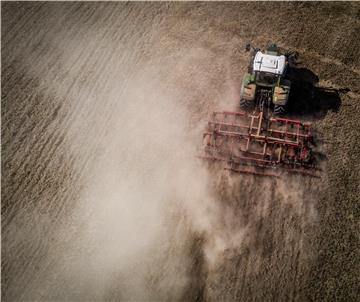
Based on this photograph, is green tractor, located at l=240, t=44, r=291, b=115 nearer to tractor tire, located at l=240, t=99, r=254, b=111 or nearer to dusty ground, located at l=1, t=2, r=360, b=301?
tractor tire, located at l=240, t=99, r=254, b=111

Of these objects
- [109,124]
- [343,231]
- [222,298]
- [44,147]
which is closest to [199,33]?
[109,124]

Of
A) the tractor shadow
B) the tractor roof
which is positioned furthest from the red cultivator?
the tractor roof

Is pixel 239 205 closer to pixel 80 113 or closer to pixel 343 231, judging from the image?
pixel 343 231

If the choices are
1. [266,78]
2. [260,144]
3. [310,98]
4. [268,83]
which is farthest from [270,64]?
[260,144]

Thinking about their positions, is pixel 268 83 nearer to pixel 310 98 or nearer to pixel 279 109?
pixel 279 109

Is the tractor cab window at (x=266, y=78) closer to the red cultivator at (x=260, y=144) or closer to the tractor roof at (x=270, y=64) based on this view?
the tractor roof at (x=270, y=64)

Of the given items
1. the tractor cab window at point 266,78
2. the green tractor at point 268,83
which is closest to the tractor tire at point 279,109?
the green tractor at point 268,83

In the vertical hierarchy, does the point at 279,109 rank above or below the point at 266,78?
below
